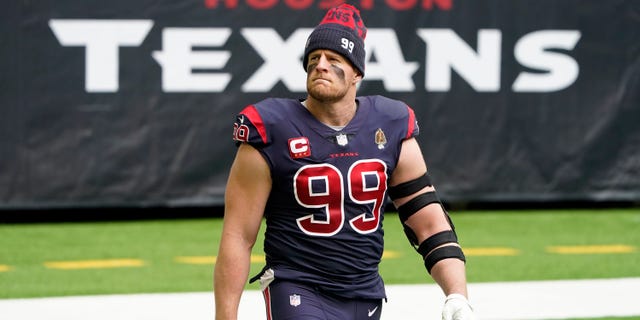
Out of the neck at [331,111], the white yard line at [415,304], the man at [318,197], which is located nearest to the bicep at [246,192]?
the man at [318,197]

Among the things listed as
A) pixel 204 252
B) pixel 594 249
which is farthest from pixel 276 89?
pixel 594 249

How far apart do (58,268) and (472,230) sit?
3.70 metres

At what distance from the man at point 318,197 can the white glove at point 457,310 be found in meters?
0.15

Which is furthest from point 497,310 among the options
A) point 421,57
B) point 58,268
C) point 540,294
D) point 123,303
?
point 421,57

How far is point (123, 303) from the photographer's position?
302 inches

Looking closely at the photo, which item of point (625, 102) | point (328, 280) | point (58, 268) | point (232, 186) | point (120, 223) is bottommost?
point (328, 280)

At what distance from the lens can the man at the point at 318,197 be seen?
425 centimetres

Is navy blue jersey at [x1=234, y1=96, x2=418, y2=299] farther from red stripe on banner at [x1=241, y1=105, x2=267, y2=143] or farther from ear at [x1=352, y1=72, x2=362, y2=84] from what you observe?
ear at [x1=352, y1=72, x2=362, y2=84]

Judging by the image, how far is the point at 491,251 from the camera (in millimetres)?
9922

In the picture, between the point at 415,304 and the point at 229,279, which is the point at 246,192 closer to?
the point at 229,279

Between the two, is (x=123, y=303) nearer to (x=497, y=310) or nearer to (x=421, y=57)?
(x=497, y=310)

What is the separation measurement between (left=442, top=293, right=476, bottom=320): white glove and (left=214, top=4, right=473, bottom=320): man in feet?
0.51

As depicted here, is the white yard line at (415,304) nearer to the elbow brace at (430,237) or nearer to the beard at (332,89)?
the elbow brace at (430,237)

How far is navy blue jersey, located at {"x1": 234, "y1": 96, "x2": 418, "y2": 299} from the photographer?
4.25m
